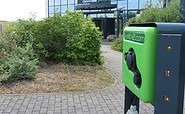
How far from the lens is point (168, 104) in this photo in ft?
4.81

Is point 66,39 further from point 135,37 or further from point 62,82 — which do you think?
point 135,37

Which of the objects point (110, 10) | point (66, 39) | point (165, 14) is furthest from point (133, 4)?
point (66, 39)

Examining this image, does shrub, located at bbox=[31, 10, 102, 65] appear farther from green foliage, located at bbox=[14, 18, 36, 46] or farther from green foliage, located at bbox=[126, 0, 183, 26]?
green foliage, located at bbox=[126, 0, 183, 26]

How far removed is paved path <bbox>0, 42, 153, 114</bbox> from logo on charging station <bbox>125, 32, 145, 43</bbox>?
2248 millimetres

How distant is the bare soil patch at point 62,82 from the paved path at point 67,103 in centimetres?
29


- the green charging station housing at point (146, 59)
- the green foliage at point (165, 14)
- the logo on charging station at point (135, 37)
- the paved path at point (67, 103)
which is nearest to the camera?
the green charging station housing at point (146, 59)

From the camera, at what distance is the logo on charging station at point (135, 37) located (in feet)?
5.73

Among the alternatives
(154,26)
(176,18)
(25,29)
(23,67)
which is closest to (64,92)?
(23,67)

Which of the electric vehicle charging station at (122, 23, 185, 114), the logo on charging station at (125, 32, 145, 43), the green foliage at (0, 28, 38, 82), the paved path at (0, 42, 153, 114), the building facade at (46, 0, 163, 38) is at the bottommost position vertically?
the paved path at (0, 42, 153, 114)

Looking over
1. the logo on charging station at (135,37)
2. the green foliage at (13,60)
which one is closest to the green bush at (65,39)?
the green foliage at (13,60)

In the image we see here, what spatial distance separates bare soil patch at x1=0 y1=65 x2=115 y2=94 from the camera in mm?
5078

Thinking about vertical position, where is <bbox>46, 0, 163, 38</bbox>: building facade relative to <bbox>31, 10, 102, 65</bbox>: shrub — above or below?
above

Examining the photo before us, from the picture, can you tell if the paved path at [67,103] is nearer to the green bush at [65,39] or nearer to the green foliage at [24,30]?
the green bush at [65,39]

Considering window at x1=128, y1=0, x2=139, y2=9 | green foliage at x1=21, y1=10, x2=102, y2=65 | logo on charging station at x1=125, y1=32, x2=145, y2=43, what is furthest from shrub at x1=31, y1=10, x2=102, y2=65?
window at x1=128, y1=0, x2=139, y2=9
